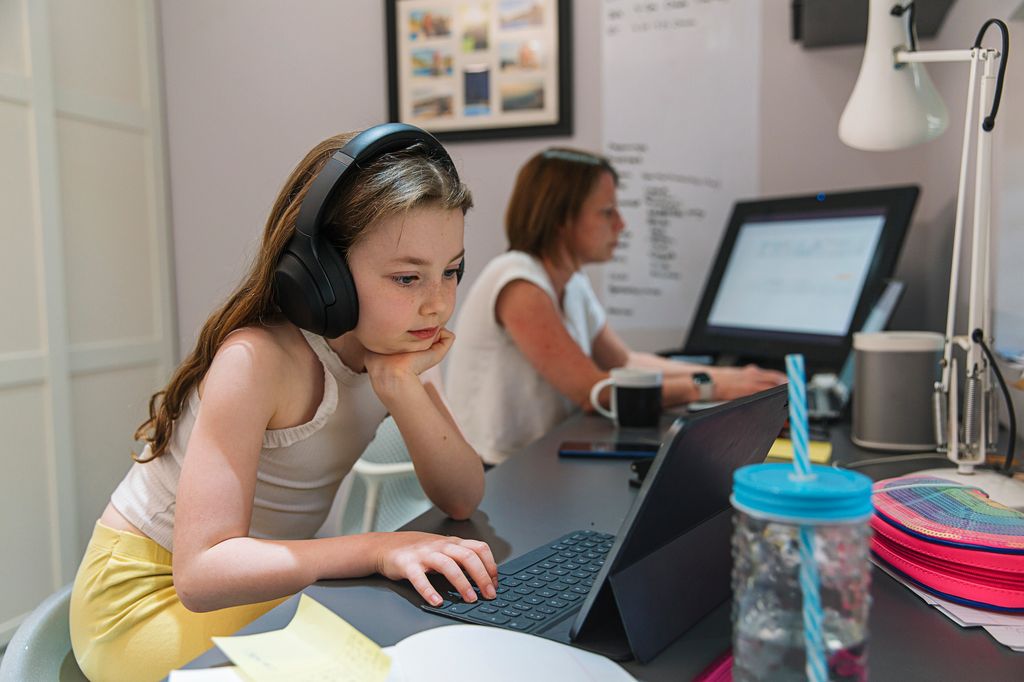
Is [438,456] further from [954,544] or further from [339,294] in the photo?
[954,544]

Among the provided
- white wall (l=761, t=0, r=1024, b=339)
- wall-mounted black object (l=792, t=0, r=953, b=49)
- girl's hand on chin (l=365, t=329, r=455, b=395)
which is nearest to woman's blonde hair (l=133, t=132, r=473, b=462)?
girl's hand on chin (l=365, t=329, r=455, b=395)

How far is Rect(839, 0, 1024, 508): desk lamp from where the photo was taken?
3.37 feet

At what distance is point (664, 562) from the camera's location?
60cm

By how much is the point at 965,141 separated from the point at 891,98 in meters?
0.14

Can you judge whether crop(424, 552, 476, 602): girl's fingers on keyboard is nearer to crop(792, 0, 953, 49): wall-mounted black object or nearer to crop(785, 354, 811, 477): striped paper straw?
crop(785, 354, 811, 477): striped paper straw

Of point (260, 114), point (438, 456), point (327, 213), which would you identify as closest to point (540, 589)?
point (438, 456)

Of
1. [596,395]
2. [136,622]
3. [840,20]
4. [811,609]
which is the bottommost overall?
[136,622]

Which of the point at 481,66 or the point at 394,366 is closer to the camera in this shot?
the point at 394,366

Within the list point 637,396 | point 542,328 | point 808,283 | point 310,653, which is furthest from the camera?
point 808,283

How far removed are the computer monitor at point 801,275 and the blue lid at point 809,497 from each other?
4.71 ft

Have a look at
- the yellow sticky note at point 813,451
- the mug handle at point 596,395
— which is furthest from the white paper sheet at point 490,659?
the mug handle at point 596,395

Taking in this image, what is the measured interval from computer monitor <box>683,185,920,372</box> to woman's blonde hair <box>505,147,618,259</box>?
1.39ft

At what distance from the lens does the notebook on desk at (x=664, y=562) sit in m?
0.55

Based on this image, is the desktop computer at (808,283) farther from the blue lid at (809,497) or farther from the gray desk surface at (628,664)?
the blue lid at (809,497)
